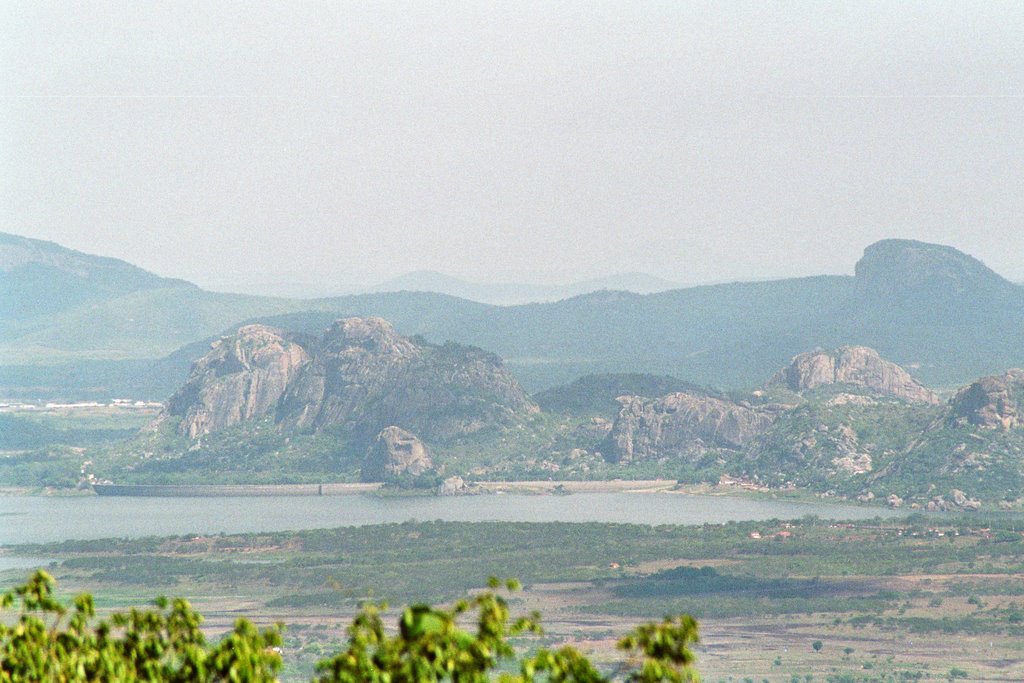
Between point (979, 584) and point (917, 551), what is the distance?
21279mm

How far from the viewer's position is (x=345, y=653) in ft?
110

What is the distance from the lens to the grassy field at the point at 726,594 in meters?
135

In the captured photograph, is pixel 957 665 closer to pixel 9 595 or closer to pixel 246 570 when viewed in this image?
pixel 246 570

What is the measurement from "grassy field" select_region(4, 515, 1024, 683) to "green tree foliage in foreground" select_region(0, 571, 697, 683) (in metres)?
86.6

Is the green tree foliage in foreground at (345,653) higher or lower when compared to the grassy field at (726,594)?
higher

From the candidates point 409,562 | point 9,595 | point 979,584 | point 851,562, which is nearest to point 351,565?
point 409,562

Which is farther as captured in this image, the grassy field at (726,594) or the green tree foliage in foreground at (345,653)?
the grassy field at (726,594)

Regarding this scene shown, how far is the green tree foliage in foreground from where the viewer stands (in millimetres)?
31359

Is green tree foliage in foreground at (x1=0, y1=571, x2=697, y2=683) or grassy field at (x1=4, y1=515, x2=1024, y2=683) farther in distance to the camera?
grassy field at (x1=4, y1=515, x2=1024, y2=683)

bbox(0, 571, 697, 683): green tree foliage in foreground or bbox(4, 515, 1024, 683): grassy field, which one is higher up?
bbox(0, 571, 697, 683): green tree foliage in foreground

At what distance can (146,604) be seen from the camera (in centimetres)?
16912

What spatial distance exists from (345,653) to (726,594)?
13907 centimetres

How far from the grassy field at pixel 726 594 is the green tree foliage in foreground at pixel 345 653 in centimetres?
8656

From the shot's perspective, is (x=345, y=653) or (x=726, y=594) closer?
(x=345, y=653)
